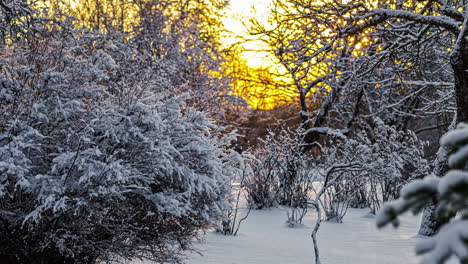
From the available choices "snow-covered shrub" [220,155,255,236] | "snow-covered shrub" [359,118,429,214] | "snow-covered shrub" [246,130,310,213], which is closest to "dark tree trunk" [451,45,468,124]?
"snow-covered shrub" [359,118,429,214]

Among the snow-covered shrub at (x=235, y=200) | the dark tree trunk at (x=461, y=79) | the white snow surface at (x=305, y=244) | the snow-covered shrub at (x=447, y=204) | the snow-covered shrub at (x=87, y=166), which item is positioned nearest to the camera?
the snow-covered shrub at (x=447, y=204)

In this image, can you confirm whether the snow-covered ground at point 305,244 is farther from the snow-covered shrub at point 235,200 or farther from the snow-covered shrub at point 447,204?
the snow-covered shrub at point 447,204

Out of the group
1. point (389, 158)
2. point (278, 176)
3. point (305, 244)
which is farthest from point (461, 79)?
point (278, 176)

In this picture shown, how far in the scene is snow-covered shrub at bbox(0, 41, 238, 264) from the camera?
3.72 meters

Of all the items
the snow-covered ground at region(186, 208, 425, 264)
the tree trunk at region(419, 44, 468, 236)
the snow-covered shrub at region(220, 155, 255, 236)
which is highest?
the tree trunk at region(419, 44, 468, 236)

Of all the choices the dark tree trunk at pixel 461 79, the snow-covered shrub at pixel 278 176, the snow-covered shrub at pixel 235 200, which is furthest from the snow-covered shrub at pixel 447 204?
the snow-covered shrub at pixel 278 176

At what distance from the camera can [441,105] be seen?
32.9 feet

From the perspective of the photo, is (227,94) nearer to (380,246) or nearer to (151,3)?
(151,3)

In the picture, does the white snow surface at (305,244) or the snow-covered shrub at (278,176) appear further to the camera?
the snow-covered shrub at (278,176)

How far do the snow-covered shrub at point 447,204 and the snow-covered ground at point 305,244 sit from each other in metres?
4.39

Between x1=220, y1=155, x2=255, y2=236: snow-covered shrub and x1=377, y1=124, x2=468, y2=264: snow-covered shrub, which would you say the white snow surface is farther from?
x1=377, y1=124, x2=468, y2=264: snow-covered shrub

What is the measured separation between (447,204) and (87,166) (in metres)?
3.18

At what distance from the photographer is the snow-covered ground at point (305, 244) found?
5.60 metres

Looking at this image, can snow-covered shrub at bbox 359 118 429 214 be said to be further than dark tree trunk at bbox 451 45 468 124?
No
